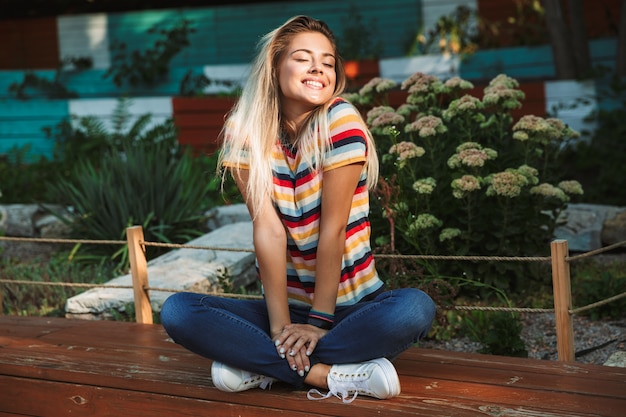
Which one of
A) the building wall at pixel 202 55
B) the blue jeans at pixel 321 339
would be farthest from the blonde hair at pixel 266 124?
the building wall at pixel 202 55

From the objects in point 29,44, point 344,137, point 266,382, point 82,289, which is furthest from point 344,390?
point 29,44

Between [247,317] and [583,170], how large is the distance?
16.4 ft

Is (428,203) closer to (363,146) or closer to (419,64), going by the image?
(363,146)

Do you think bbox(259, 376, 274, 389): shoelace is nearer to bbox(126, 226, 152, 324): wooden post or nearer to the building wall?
bbox(126, 226, 152, 324): wooden post

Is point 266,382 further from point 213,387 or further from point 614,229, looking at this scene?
point 614,229

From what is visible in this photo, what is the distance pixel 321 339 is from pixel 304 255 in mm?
299

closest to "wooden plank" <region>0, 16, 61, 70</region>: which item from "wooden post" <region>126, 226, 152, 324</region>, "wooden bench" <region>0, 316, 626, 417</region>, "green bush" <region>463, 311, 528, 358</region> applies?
"wooden post" <region>126, 226, 152, 324</region>

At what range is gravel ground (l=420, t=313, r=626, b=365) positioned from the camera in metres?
3.98

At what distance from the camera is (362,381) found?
276 centimetres

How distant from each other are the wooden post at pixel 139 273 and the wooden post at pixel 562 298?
73.8 inches

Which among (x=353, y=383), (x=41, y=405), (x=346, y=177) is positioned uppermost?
(x=346, y=177)

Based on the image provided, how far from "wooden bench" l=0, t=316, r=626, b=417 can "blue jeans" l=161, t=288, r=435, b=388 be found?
0.13 m

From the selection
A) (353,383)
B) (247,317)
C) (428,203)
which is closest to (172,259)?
(428,203)

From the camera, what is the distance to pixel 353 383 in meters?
2.78
